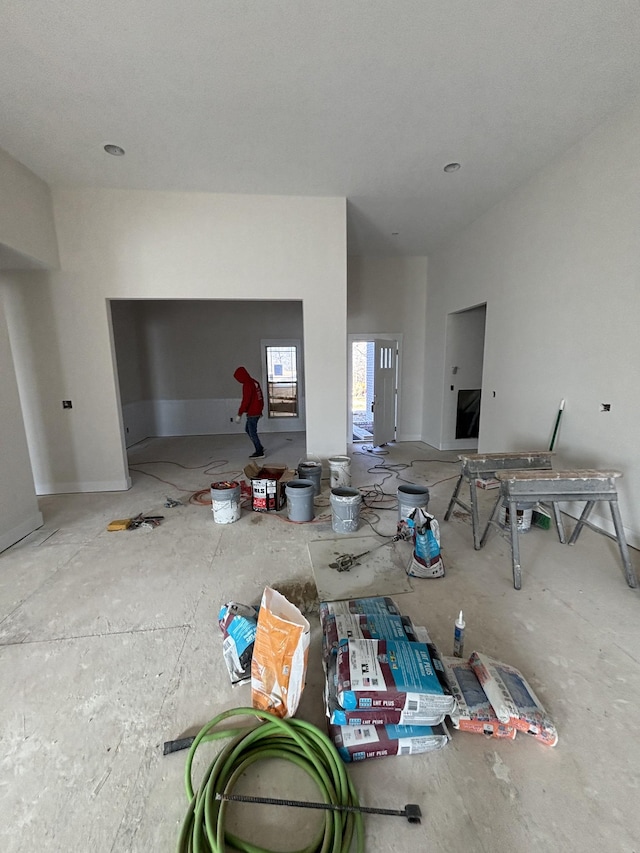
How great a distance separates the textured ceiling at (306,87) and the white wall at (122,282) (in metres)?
0.27

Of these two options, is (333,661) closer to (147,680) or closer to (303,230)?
(147,680)

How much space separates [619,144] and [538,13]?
130cm

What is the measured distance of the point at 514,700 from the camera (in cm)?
132

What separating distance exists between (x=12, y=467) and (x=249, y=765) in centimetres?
310

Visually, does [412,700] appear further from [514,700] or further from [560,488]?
[560,488]

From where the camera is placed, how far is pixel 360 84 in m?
2.30

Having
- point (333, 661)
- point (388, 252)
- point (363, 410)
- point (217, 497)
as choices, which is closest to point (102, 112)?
point (217, 497)

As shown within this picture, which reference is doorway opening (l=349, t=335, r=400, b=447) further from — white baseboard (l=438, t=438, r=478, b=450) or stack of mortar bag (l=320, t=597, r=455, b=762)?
stack of mortar bag (l=320, t=597, r=455, b=762)

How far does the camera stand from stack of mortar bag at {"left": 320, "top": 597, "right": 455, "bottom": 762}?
48.4 inches

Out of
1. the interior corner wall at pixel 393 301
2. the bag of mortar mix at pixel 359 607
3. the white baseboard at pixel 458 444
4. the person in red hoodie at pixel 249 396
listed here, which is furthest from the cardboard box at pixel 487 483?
the interior corner wall at pixel 393 301

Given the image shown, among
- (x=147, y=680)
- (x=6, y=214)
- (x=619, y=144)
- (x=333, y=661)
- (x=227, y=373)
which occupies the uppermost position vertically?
(x=619, y=144)

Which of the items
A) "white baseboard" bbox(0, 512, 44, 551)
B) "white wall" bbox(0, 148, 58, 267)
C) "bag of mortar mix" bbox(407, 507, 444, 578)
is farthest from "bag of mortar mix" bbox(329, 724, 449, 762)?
"white wall" bbox(0, 148, 58, 267)

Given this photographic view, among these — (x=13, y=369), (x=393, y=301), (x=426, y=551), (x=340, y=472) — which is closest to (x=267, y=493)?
(x=340, y=472)

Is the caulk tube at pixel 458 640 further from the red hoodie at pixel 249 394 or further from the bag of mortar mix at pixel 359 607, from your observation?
the red hoodie at pixel 249 394
